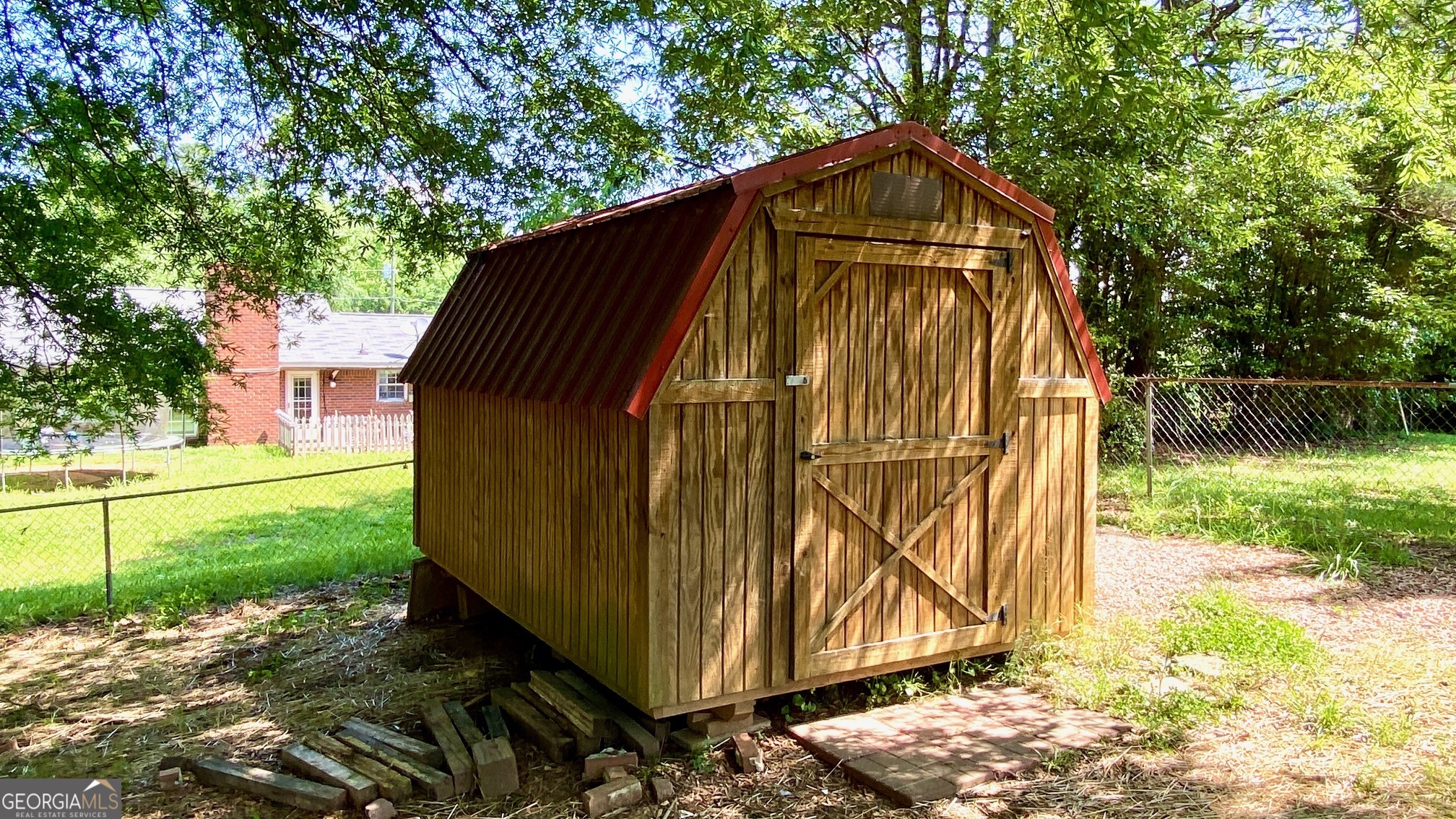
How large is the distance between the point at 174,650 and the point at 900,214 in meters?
6.34

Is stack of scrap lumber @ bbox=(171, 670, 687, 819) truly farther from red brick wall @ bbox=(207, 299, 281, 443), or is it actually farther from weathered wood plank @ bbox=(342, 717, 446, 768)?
red brick wall @ bbox=(207, 299, 281, 443)

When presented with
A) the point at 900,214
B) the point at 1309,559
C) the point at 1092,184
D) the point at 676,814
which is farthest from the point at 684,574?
the point at 1092,184

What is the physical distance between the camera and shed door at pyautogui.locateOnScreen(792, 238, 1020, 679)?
201 inches

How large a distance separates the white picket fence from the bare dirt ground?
13398 millimetres

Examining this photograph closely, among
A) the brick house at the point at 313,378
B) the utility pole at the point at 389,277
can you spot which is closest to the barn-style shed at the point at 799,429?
the brick house at the point at 313,378

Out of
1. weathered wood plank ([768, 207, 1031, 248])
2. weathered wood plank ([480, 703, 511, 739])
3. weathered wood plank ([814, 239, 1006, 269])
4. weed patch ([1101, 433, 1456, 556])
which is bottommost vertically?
weathered wood plank ([480, 703, 511, 739])

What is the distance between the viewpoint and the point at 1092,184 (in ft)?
36.8

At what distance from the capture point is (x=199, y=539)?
12398 millimetres

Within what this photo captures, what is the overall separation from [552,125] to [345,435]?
14868 mm

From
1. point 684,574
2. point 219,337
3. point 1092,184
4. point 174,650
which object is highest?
point 1092,184

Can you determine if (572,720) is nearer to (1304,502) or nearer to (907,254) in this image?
(907,254)

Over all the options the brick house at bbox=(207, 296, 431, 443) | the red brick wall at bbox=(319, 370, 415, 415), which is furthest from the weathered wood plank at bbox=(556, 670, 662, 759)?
the red brick wall at bbox=(319, 370, 415, 415)

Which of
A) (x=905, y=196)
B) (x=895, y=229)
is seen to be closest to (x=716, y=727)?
(x=895, y=229)

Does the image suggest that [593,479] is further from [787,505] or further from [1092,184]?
[1092,184]
